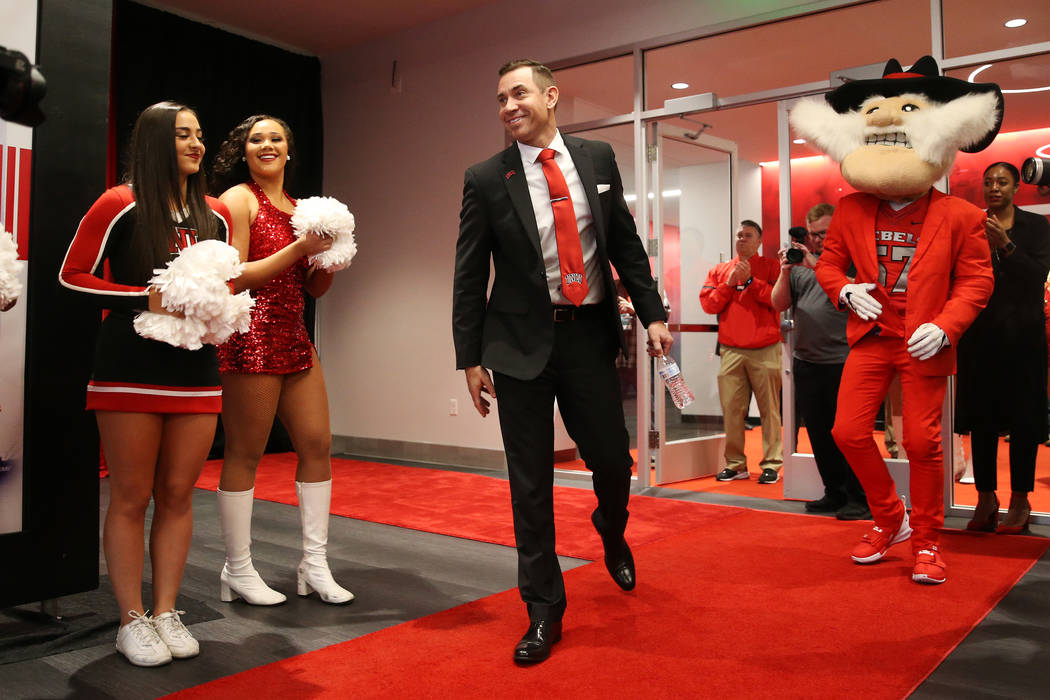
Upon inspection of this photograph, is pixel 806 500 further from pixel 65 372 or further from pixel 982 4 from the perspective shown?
pixel 65 372

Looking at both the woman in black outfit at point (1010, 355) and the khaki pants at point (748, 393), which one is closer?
the woman in black outfit at point (1010, 355)

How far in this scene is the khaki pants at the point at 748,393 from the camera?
552cm

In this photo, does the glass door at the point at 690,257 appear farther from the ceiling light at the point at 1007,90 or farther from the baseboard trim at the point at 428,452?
the ceiling light at the point at 1007,90

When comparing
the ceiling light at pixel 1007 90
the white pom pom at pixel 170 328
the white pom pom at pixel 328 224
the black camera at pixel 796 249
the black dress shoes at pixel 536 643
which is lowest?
the black dress shoes at pixel 536 643

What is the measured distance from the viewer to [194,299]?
6.66 ft

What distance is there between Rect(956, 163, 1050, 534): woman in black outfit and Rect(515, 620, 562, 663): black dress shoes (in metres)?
2.49

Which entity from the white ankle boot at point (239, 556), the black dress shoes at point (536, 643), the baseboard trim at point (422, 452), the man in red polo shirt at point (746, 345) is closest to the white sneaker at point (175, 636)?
the white ankle boot at point (239, 556)

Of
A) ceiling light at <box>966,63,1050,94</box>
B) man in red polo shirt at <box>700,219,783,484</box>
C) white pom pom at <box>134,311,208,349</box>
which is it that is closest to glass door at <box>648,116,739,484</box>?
man in red polo shirt at <box>700,219,783,484</box>

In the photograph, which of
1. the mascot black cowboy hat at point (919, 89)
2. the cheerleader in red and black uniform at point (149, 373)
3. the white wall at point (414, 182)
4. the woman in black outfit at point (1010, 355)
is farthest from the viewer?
the white wall at point (414, 182)

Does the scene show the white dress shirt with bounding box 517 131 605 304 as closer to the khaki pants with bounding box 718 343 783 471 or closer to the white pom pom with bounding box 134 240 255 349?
the white pom pom with bounding box 134 240 255 349

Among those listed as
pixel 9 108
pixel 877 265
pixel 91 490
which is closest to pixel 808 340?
pixel 877 265

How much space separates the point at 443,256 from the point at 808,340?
3145 mm

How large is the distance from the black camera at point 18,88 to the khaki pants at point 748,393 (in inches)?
187

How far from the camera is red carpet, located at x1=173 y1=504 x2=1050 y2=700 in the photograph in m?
2.05
